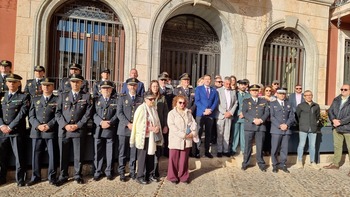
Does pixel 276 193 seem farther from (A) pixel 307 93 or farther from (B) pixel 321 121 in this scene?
(B) pixel 321 121

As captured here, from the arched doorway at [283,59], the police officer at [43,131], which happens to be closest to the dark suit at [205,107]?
the police officer at [43,131]

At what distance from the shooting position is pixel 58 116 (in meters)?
4.61

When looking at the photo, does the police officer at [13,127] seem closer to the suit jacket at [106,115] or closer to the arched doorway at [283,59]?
the suit jacket at [106,115]

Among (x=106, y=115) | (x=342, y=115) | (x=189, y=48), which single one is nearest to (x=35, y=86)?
(x=106, y=115)

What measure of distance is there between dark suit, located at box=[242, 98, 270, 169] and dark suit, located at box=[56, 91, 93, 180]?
3275 millimetres

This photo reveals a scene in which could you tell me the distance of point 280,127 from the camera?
5.68 metres

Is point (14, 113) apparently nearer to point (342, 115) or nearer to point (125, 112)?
point (125, 112)

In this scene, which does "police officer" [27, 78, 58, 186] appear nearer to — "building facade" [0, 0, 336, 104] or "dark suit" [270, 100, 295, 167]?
"building facade" [0, 0, 336, 104]

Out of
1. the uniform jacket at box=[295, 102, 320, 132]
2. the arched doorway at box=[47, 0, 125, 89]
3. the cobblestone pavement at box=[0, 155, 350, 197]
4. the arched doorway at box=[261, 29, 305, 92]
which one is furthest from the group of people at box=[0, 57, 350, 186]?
the arched doorway at box=[261, 29, 305, 92]

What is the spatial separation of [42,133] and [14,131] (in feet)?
1.47

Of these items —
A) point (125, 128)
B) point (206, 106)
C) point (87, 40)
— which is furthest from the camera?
point (87, 40)

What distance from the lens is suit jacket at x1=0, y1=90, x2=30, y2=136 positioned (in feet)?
14.6

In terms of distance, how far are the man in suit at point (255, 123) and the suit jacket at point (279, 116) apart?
0.15 meters

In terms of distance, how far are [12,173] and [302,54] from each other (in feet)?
33.3
